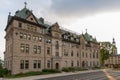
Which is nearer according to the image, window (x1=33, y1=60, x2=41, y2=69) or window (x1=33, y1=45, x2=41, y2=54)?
window (x1=33, y1=60, x2=41, y2=69)

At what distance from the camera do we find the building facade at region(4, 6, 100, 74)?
44434mm

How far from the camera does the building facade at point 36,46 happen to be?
4443 cm

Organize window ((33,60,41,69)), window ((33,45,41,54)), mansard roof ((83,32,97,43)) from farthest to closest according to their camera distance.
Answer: mansard roof ((83,32,97,43))
window ((33,45,41,54))
window ((33,60,41,69))

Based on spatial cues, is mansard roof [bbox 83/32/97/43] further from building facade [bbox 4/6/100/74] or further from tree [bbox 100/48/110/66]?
tree [bbox 100/48/110/66]

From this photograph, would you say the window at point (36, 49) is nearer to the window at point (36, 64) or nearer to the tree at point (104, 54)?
the window at point (36, 64)

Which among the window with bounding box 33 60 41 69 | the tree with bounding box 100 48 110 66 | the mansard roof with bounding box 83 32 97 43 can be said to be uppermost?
the mansard roof with bounding box 83 32 97 43

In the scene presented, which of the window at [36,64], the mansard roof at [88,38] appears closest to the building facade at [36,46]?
the window at [36,64]

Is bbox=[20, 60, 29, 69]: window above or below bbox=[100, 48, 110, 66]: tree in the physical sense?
below

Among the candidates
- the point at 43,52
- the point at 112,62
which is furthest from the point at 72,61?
the point at 112,62

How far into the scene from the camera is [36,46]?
49312 mm

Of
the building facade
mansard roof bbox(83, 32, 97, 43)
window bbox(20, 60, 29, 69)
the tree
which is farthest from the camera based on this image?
the tree

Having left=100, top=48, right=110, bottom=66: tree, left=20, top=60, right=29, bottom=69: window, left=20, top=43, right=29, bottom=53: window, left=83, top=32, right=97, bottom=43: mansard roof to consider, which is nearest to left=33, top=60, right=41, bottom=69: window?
left=20, top=60, right=29, bottom=69: window

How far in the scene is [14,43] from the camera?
4350 centimetres

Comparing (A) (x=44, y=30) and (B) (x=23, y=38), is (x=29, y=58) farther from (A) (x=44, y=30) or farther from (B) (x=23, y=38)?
(A) (x=44, y=30)
